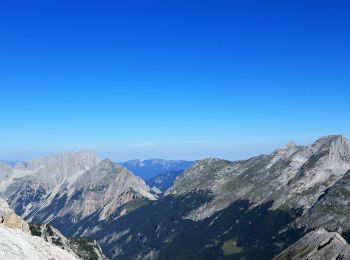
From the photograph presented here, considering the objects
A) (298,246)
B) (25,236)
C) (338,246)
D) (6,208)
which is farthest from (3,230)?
(338,246)

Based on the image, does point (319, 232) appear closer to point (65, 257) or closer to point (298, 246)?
point (298, 246)

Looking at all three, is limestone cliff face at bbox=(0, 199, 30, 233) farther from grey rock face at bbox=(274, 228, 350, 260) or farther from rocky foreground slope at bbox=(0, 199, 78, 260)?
grey rock face at bbox=(274, 228, 350, 260)

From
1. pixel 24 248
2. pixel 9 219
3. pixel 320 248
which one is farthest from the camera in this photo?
pixel 9 219

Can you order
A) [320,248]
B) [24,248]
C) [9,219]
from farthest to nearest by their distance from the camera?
1. [9,219]
2. [24,248]
3. [320,248]

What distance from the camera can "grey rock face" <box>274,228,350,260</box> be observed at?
77.4 m

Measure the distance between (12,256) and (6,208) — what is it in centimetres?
6386

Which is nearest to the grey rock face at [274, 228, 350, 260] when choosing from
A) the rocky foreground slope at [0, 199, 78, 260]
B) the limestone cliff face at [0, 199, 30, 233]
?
the rocky foreground slope at [0, 199, 78, 260]

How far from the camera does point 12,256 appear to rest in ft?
286

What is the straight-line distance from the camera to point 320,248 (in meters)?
81.2

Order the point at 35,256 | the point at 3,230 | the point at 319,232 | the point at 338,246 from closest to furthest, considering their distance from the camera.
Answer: the point at 338,246
the point at 319,232
the point at 35,256
the point at 3,230

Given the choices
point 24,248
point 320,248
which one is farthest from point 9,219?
point 320,248

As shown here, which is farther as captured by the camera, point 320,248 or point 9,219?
point 9,219

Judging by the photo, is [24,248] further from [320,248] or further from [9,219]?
[320,248]

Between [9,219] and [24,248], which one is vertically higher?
→ [24,248]
